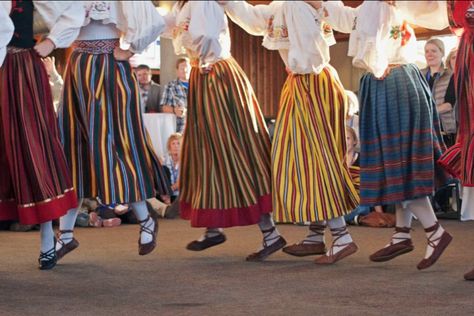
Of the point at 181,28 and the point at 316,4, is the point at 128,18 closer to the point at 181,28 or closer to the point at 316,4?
A: the point at 181,28

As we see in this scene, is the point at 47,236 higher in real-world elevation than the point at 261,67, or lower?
higher

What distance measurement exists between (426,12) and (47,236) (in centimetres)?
166

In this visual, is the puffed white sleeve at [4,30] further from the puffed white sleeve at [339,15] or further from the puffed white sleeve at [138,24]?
the puffed white sleeve at [339,15]

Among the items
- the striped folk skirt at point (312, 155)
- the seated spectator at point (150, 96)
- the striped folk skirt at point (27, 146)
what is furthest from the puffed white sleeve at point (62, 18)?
the seated spectator at point (150, 96)

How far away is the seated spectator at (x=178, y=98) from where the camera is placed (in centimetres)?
741

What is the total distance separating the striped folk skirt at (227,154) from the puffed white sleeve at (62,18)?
1.89ft

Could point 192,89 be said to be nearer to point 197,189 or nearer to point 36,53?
point 197,189

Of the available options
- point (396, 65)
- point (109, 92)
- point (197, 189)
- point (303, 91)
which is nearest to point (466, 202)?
point (396, 65)

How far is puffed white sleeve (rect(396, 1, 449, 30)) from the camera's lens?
3.54 meters

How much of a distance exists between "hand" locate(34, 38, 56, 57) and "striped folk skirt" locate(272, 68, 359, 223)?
0.97 m

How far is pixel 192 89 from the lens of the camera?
415 cm

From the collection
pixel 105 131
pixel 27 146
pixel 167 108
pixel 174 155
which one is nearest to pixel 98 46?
pixel 105 131

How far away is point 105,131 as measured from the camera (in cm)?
393

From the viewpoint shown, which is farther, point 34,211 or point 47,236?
point 47,236
